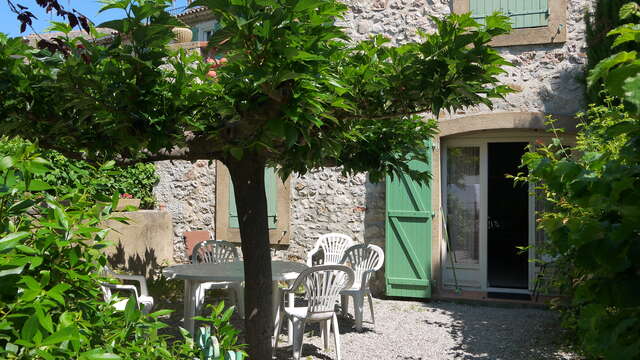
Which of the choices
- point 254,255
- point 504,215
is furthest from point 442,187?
point 254,255

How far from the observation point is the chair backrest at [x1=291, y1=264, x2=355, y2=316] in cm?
409

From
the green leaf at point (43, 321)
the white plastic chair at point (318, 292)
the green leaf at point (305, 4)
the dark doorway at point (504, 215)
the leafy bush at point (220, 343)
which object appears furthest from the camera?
the dark doorway at point (504, 215)

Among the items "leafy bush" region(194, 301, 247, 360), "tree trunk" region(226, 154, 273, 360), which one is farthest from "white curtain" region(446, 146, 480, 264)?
"leafy bush" region(194, 301, 247, 360)

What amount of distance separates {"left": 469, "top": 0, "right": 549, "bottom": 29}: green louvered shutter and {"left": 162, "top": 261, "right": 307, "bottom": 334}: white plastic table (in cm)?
387

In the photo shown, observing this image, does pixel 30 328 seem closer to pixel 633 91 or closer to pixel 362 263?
pixel 633 91

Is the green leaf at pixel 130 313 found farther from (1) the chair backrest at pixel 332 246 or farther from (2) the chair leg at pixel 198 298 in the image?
(1) the chair backrest at pixel 332 246

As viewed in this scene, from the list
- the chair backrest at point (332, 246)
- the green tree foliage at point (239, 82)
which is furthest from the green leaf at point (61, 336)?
the chair backrest at point (332, 246)

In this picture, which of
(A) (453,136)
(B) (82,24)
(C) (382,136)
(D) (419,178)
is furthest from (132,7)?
(A) (453,136)

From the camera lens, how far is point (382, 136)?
3668mm

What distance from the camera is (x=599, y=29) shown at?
236 inches

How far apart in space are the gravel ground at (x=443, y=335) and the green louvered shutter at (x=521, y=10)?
3.38 m

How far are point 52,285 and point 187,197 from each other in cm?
695

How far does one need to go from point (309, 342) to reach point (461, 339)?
4.72 feet

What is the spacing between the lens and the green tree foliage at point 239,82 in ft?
5.90
